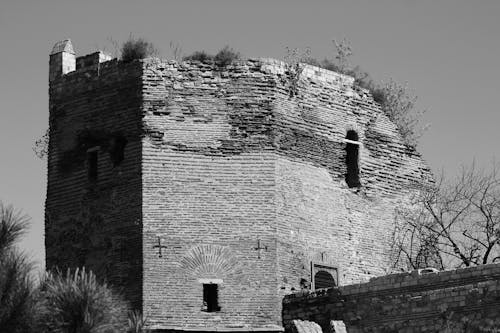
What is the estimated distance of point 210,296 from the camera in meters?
26.8

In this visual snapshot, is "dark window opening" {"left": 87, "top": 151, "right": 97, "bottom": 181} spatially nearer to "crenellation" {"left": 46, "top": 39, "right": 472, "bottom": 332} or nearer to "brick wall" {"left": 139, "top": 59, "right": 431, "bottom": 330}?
"crenellation" {"left": 46, "top": 39, "right": 472, "bottom": 332}

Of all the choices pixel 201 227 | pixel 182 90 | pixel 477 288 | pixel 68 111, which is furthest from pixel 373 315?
pixel 68 111

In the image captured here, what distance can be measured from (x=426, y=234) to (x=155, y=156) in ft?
19.2

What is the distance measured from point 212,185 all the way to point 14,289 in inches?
335

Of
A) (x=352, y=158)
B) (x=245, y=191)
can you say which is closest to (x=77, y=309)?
(x=245, y=191)

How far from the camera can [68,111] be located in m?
28.8

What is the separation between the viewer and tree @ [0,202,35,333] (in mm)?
18875

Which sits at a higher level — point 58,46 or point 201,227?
point 58,46

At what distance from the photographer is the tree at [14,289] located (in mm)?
18875

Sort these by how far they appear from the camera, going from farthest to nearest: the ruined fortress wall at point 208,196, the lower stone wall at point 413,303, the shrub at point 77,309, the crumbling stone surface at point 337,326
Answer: the ruined fortress wall at point 208,196, the crumbling stone surface at point 337,326, the lower stone wall at point 413,303, the shrub at point 77,309

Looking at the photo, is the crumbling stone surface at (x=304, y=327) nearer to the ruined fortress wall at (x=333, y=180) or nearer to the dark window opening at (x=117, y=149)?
the ruined fortress wall at (x=333, y=180)

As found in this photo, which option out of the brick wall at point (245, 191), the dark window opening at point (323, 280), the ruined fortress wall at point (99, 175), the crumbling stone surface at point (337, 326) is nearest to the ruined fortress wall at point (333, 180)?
the brick wall at point (245, 191)

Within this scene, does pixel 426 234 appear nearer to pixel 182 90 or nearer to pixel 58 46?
pixel 182 90

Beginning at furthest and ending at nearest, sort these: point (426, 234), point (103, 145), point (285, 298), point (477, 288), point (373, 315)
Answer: point (426, 234) → point (103, 145) → point (285, 298) → point (373, 315) → point (477, 288)
